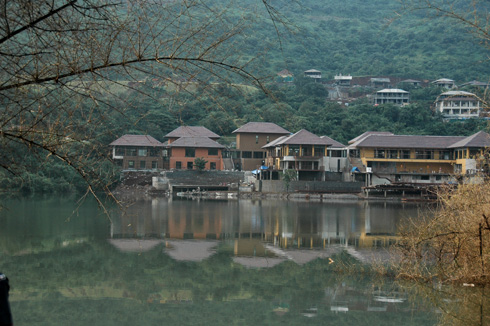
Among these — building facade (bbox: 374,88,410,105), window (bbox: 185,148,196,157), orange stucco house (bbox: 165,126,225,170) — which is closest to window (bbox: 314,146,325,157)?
orange stucco house (bbox: 165,126,225,170)

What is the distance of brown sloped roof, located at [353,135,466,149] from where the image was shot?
4216 centimetres

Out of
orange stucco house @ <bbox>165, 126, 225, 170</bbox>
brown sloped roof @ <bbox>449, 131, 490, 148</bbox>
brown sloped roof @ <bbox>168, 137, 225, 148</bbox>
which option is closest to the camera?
brown sloped roof @ <bbox>449, 131, 490, 148</bbox>

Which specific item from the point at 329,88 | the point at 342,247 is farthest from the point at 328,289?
the point at 329,88

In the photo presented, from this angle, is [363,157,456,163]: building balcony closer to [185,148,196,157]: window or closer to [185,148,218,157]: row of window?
[185,148,218,157]: row of window

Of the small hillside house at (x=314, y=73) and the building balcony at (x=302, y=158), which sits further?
the small hillside house at (x=314, y=73)

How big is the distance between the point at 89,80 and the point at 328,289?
25.5ft

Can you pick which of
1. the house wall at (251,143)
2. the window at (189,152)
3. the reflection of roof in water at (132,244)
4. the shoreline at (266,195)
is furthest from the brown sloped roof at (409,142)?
the reflection of roof in water at (132,244)

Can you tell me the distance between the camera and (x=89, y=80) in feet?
9.93

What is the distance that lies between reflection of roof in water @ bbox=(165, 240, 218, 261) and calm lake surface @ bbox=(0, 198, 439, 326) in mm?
29

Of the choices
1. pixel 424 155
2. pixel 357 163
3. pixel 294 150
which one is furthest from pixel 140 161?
pixel 424 155

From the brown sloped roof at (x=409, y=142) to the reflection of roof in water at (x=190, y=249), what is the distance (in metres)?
28.8

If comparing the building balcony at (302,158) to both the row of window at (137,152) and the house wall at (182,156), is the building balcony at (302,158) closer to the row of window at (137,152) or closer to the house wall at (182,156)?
the house wall at (182,156)

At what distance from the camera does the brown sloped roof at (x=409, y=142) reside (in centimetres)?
4216

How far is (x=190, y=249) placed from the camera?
47.9 ft
